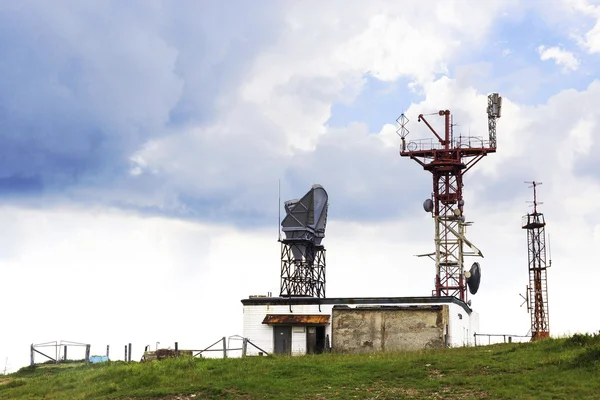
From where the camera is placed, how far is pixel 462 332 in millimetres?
56594

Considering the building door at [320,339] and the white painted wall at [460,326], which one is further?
the building door at [320,339]

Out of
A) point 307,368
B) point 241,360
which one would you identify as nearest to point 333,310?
point 241,360

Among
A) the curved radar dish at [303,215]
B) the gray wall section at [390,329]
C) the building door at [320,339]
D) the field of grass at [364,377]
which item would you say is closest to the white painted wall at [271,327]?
the building door at [320,339]

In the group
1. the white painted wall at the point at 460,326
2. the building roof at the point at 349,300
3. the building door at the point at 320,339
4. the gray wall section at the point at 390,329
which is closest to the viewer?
the gray wall section at the point at 390,329

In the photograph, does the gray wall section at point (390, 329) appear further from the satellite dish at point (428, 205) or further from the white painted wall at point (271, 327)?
the satellite dish at point (428, 205)

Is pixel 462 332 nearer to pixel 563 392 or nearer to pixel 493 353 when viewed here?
pixel 493 353

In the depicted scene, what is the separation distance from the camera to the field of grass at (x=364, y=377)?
110 ft

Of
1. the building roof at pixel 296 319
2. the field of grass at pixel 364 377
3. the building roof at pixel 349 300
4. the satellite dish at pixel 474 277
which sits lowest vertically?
the field of grass at pixel 364 377

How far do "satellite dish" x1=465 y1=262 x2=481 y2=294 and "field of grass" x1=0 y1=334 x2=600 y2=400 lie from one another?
21273mm

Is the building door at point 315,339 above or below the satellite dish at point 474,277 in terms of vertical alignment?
below

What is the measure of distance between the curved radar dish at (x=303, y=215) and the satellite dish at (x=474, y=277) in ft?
43.6

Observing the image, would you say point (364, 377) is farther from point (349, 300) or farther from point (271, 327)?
point (271, 327)

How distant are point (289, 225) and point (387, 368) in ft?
97.5

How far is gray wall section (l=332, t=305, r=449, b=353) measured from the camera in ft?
166
